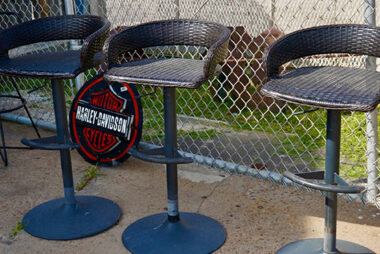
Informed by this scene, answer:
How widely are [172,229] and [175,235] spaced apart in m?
0.06

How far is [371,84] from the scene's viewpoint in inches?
93.4

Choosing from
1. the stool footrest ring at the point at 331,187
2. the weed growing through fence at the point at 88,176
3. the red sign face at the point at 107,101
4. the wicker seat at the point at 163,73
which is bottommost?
the weed growing through fence at the point at 88,176

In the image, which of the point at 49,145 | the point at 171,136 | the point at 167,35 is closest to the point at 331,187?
the point at 171,136

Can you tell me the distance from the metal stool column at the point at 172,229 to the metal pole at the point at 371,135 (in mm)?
1019

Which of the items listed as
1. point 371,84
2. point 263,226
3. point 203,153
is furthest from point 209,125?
point 371,84

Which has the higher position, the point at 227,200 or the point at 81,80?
the point at 81,80

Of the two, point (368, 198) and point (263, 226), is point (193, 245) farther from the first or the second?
point (368, 198)

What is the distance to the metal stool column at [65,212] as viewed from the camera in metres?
3.21

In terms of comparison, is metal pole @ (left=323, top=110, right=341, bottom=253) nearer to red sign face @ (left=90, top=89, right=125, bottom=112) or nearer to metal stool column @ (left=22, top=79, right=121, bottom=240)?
metal stool column @ (left=22, top=79, right=121, bottom=240)

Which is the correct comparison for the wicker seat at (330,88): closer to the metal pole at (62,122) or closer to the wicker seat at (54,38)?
the wicker seat at (54,38)

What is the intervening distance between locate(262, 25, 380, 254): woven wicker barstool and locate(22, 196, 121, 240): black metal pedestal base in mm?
1156

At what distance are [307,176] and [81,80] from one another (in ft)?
8.72

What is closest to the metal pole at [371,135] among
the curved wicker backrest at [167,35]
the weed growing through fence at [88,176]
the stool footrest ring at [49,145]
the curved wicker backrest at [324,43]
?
the curved wicker backrest at [324,43]

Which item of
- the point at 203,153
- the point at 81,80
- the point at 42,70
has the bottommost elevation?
the point at 203,153
